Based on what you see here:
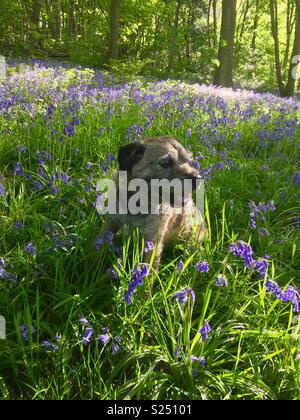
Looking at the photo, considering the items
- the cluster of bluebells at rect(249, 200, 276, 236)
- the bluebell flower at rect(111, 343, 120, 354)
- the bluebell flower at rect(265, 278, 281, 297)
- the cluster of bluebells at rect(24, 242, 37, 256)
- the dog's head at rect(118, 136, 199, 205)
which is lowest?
the bluebell flower at rect(111, 343, 120, 354)

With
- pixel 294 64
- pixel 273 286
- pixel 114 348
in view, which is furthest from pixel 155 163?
pixel 294 64

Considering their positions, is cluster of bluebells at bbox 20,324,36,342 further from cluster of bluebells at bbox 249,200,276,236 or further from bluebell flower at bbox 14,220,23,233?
cluster of bluebells at bbox 249,200,276,236

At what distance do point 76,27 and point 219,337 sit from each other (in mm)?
22930

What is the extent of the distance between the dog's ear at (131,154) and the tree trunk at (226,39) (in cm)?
1338

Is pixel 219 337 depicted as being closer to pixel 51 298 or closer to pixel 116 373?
pixel 116 373

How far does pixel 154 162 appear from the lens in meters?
2.79

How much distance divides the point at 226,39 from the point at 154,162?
14378 mm

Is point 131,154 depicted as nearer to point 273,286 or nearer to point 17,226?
point 17,226

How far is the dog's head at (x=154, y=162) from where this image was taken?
9.14 ft

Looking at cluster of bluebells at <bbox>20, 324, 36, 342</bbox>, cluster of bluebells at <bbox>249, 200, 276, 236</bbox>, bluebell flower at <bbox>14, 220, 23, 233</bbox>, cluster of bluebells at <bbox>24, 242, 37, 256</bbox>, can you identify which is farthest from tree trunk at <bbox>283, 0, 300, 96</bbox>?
cluster of bluebells at <bbox>20, 324, 36, 342</bbox>

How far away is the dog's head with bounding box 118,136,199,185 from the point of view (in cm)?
279

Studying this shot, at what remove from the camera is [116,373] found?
230cm

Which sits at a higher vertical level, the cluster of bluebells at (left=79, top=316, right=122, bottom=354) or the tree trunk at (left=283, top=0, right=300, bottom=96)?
the tree trunk at (left=283, top=0, right=300, bottom=96)

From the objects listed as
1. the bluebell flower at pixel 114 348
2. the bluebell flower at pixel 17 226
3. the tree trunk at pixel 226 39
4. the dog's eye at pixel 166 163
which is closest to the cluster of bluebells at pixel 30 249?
the bluebell flower at pixel 17 226
